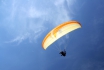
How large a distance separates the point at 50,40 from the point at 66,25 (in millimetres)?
3702

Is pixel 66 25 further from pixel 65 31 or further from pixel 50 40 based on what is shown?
pixel 50 40

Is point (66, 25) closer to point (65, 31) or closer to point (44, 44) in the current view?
point (65, 31)

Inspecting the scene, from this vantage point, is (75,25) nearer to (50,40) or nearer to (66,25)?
(66,25)

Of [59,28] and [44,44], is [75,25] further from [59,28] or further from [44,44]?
[44,44]

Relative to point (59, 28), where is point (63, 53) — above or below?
below

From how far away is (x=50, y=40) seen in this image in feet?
129

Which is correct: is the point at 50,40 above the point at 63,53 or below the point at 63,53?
above

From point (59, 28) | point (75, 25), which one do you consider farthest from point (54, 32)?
point (75, 25)

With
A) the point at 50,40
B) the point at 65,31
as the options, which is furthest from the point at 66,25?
the point at 50,40

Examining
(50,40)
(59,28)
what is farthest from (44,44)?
(59,28)

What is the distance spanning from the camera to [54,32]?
38188 millimetres

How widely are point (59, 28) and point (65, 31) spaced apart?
1221mm

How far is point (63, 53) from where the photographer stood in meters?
38.6

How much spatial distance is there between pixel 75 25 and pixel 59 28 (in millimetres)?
2601
